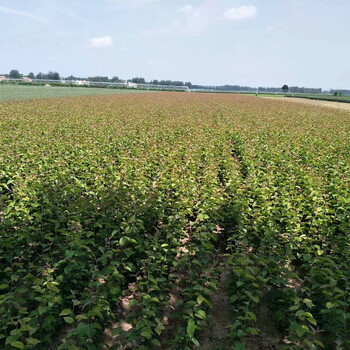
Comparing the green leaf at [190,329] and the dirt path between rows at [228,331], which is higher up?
the green leaf at [190,329]

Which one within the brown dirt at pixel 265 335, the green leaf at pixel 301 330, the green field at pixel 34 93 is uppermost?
the green leaf at pixel 301 330

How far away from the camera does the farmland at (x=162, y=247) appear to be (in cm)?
387

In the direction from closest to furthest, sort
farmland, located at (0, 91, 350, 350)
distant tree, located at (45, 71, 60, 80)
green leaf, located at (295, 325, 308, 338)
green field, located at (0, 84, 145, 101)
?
A: green leaf, located at (295, 325, 308, 338) < farmland, located at (0, 91, 350, 350) < green field, located at (0, 84, 145, 101) < distant tree, located at (45, 71, 60, 80)

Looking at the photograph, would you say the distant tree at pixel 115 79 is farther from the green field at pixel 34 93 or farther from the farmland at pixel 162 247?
the farmland at pixel 162 247

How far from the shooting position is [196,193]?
7094 millimetres

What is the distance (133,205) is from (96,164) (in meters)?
2.97

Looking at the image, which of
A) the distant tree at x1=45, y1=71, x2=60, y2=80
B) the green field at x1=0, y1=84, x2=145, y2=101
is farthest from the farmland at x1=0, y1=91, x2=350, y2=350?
the distant tree at x1=45, y1=71, x2=60, y2=80

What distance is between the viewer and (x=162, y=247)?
17.3 ft

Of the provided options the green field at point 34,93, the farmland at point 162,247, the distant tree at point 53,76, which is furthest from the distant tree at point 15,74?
the farmland at point 162,247

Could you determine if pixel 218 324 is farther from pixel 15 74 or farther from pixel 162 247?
pixel 15 74

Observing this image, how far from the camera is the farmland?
3.87m

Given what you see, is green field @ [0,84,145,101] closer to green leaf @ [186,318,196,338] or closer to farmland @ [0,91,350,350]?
farmland @ [0,91,350,350]

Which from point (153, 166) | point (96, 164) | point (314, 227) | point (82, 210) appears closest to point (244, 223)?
point (314, 227)

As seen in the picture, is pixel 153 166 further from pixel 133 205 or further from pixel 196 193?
pixel 133 205
